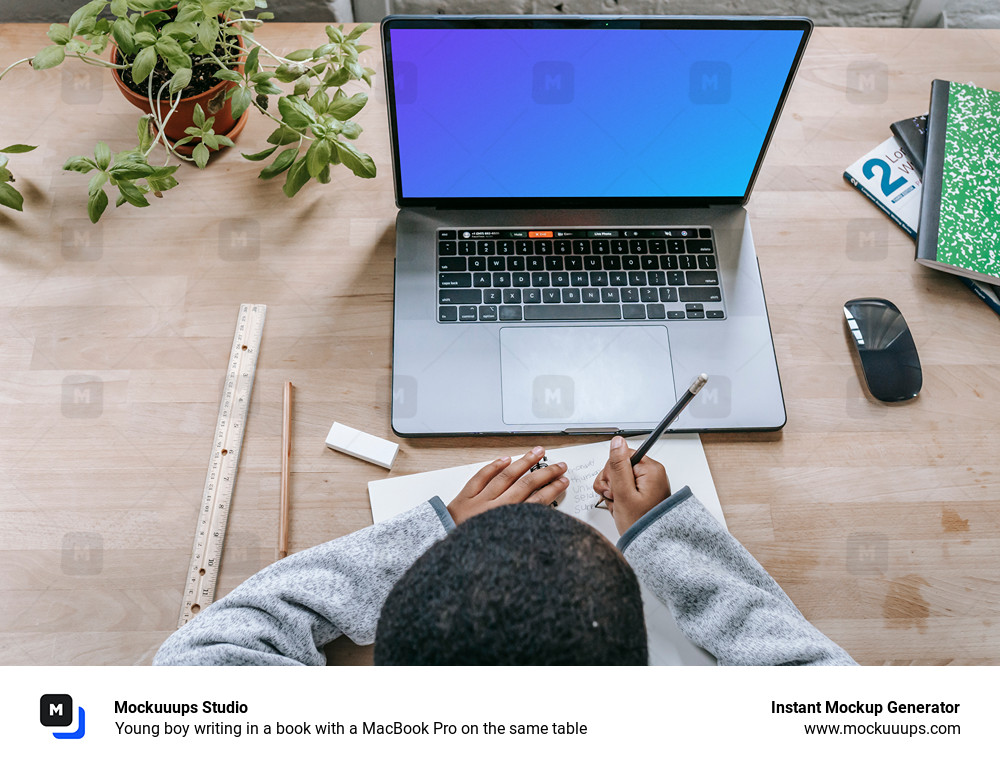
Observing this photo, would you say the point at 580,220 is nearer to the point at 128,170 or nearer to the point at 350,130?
the point at 350,130

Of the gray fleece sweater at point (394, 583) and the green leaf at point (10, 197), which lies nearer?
the gray fleece sweater at point (394, 583)

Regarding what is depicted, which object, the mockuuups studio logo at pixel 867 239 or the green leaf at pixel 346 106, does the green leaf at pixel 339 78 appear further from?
the mockuuups studio logo at pixel 867 239

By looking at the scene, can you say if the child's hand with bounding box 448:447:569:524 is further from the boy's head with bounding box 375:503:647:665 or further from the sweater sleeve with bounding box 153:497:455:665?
the boy's head with bounding box 375:503:647:665

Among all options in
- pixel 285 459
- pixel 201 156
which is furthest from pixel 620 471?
pixel 201 156

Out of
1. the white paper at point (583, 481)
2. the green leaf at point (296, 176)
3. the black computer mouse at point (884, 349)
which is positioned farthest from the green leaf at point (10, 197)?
the black computer mouse at point (884, 349)

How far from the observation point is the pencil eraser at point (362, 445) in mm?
771

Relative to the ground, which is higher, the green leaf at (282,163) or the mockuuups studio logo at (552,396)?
the green leaf at (282,163)

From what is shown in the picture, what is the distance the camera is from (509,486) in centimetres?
75

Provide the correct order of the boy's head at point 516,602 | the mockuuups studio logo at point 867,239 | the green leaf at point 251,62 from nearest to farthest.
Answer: the boy's head at point 516,602, the green leaf at point 251,62, the mockuuups studio logo at point 867,239

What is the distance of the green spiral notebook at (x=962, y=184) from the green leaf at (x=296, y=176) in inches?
30.7
